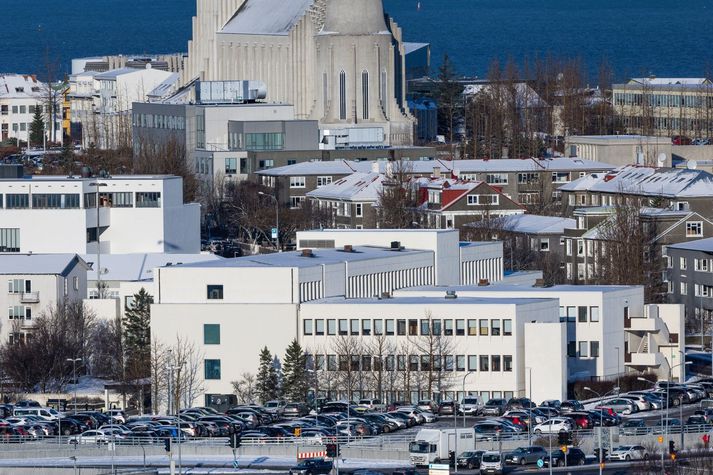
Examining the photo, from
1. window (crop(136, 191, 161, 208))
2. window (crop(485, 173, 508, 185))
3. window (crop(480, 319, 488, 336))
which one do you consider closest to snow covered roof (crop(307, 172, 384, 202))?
window (crop(485, 173, 508, 185))

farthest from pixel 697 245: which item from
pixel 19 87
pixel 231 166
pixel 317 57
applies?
pixel 19 87

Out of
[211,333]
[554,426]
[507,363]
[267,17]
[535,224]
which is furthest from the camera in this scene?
[267,17]

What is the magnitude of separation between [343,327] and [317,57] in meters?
61.1

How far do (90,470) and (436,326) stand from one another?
49.5ft

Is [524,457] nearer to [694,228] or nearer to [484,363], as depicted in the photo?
[484,363]

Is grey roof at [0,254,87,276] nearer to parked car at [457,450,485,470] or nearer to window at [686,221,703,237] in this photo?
window at [686,221,703,237]

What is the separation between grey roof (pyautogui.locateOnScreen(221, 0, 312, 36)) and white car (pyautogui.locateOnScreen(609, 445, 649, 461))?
80.5 m

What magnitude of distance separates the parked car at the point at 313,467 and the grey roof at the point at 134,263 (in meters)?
26.3

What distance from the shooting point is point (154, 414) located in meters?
61.2

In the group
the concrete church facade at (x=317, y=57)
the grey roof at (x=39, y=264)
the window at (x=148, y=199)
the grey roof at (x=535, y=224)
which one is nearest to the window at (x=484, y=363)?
the grey roof at (x=39, y=264)

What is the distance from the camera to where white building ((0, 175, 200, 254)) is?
270 ft

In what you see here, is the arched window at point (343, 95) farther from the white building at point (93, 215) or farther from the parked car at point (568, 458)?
the parked car at point (568, 458)

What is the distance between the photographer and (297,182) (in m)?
105

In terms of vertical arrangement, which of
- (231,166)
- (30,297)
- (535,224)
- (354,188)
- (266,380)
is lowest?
(266,380)
